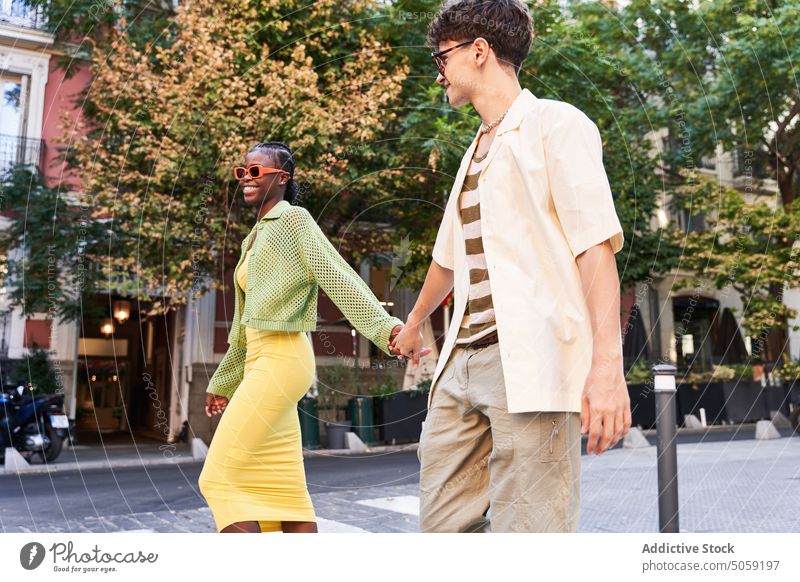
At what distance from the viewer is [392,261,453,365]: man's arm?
1.92m

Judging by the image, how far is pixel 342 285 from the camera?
224cm

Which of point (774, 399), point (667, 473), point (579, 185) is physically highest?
point (579, 185)

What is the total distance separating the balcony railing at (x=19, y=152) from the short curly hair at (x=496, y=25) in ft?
11.7

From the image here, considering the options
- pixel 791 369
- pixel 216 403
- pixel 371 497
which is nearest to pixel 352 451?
pixel 371 497

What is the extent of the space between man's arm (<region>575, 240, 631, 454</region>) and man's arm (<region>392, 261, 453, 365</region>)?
0.49m

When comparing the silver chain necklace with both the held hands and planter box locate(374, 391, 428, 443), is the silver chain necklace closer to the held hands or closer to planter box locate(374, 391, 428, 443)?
the held hands

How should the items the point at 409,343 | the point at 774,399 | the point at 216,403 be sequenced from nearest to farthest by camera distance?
1. the point at 409,343
2. the point at 216,403
3. the point at 774,399

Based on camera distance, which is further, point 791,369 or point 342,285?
point 791,369

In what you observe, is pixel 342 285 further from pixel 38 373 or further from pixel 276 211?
pixel 38 373

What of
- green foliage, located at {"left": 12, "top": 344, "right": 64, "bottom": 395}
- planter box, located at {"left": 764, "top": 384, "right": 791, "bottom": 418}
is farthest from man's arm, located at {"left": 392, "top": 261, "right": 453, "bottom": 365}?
planter box, located at {"left": 764, "top": 384, "right": 791, "bottom": 418}

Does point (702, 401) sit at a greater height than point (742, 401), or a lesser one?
greater

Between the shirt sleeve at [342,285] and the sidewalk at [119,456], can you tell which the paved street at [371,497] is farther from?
the shirt sleeve at [342,285]

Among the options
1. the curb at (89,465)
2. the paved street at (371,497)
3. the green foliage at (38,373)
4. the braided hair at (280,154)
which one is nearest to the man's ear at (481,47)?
the braided hair at (280,154)

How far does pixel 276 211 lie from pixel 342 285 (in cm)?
32
